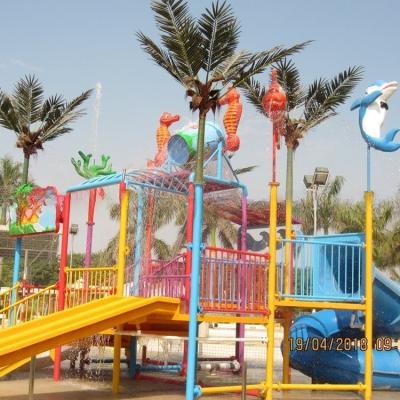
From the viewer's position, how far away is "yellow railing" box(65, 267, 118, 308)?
11.7 meters

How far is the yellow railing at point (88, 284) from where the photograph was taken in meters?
11.7

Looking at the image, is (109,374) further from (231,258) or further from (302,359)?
(231,258)

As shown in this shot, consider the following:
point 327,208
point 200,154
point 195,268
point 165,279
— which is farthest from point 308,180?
point 327,208

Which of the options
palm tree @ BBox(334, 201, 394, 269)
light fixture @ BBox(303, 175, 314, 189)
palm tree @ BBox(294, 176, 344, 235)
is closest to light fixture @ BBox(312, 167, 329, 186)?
light fixture @ BBox(303, 175, 314, 189)

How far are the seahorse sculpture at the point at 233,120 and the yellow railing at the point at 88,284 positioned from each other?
3.20 meters

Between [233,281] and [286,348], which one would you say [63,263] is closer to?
[233,281]

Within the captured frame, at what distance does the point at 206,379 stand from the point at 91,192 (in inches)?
180

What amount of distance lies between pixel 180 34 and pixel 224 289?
3.87 meters

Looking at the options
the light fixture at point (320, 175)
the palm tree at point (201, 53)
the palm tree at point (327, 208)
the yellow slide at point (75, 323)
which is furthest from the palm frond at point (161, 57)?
the palm tree at point (327, 208)

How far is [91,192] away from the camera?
13109 mm

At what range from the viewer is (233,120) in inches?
499

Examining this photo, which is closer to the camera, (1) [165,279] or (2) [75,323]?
(2) [75,323]

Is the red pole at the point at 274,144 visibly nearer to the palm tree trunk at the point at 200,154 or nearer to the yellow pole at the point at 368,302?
the palm tree trunk at the point at 200,154

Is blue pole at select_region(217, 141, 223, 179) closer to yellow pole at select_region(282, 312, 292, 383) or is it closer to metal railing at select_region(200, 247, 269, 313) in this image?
metal railing at select_region(200, 247, 269, 313)
